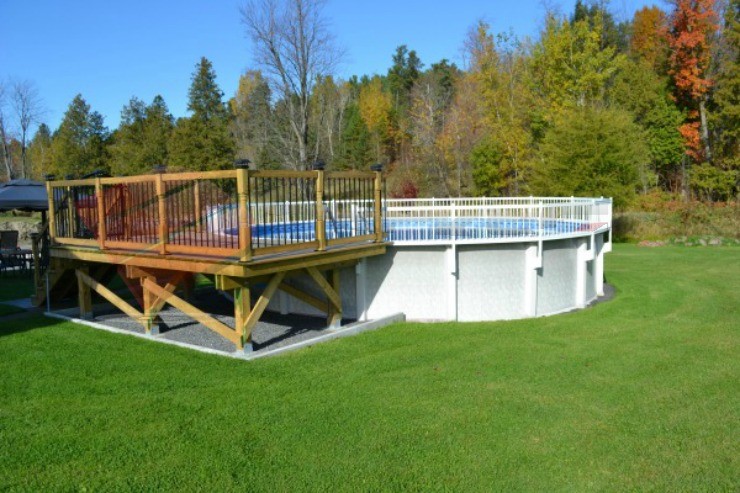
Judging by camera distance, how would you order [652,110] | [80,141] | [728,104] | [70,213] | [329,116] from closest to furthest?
[70,213], [728,104], [652,110], [329,116], [80,141]

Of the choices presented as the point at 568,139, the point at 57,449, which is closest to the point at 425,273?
the point at 57,449

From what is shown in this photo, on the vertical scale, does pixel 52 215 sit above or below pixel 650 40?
below

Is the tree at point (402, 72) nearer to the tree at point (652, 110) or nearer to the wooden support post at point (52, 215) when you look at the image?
the tree at point (652, 110)

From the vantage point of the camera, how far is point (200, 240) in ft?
25.6

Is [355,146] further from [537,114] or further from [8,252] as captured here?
[8,252]

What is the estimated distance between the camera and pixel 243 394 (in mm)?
6098

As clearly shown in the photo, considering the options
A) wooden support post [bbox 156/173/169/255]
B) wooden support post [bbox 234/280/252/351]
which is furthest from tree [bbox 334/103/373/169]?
wooden support post [bbox 234/280/252/351]

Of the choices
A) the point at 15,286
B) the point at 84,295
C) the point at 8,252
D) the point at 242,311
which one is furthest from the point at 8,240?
the point at 242,311

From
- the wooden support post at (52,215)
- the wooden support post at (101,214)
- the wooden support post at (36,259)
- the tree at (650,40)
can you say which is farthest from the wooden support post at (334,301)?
the tree at (650,40)

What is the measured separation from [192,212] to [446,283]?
4.24 metres

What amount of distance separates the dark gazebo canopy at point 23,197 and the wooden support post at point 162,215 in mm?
7097

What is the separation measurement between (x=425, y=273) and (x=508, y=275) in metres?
1.50

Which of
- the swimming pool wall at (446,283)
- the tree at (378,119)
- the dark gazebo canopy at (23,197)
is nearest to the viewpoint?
the swimming pool wall at (446,283)

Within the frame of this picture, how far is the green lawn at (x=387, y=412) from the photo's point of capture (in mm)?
4406
